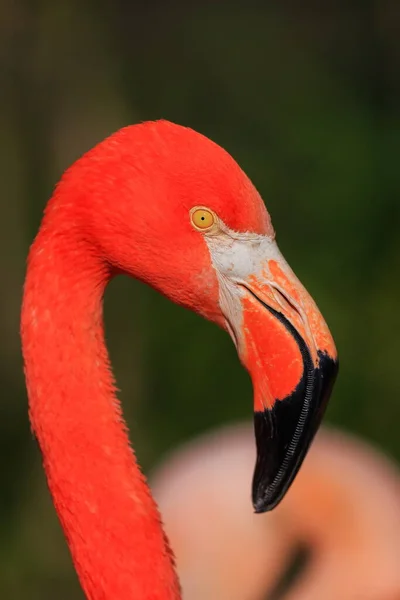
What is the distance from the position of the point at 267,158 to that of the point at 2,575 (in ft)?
8.93

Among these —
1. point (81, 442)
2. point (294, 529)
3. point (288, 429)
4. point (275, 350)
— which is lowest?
point (294, 529)

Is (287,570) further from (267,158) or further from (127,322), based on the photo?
(267,158)

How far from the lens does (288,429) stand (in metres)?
1.46

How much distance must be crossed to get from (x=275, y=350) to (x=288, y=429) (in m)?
0.14

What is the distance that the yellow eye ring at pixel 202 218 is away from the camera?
1452 mm

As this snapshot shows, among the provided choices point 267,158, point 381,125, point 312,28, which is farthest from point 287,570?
point 312,28

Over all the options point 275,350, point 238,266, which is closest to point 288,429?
point 275,350

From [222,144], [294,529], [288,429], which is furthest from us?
[222,144]

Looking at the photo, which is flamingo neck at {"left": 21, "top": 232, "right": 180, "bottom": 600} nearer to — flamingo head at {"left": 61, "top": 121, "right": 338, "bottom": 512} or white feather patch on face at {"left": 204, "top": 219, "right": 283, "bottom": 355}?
flamingo head at {"left": 61, "top": 121, "right": 338, "bottom": 512}

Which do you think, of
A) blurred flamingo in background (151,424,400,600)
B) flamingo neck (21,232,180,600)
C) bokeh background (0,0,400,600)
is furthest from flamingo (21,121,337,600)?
bokeh background (0,0,400,600)

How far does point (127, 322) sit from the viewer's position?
3420mm

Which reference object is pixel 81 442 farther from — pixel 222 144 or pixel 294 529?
pixel 222 144

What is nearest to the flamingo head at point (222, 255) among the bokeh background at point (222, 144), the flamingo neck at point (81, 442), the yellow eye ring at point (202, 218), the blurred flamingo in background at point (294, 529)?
the yellow eye ring at point (202, 218)

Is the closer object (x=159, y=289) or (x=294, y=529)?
(x=159, y=289)
